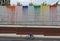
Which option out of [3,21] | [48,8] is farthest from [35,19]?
[3,21]

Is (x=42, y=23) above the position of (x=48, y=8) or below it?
below

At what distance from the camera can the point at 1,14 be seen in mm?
20469

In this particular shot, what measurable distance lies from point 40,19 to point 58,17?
187cm

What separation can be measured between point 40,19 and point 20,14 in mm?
2175

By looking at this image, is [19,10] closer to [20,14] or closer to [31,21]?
[20,14]

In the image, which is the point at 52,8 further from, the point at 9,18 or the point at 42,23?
the point at 9,18

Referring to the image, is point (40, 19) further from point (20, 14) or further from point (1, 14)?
point (1, 14)

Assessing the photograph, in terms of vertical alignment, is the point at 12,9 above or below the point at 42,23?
above

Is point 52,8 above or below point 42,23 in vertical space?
above

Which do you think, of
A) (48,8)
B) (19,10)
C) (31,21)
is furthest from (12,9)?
(48,8)

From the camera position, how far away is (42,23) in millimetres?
20078

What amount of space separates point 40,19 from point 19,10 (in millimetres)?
2410

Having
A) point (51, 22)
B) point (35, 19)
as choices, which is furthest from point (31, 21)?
point (51, 22)

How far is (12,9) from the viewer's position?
810 inches
